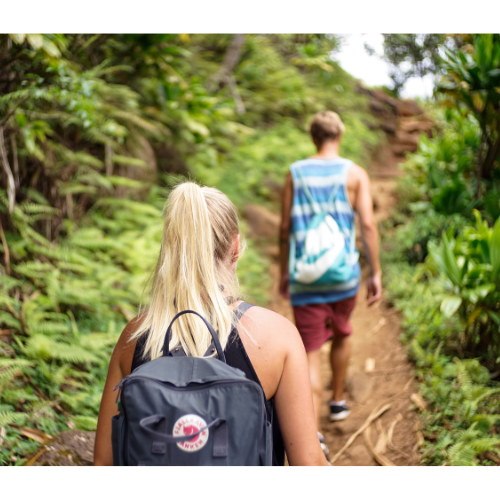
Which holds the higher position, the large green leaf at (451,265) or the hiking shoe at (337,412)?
the large green leaf at (451,265)

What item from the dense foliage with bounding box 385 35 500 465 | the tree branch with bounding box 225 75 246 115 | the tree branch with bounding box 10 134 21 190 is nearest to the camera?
the dense foliage with bounding box 385 35 500 465

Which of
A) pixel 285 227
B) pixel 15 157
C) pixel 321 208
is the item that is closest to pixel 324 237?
pixel 321 208

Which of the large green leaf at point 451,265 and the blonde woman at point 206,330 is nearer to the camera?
the blonde woman at point 206,330

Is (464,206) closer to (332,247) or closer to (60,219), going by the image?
(332,247)

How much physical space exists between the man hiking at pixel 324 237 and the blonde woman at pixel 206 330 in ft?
4.82

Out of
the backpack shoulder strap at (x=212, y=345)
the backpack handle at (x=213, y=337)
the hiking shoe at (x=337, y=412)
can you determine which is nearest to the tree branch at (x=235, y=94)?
the hiking shoe at (x=337, y=412)

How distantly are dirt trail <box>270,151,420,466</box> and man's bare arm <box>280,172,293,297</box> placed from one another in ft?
3.94

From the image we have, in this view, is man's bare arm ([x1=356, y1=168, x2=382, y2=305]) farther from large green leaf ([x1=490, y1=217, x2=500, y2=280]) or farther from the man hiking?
large green leaf ([x1=490, y1=217, x2=500, y2=280])

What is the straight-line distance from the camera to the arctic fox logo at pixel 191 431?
1078 mm

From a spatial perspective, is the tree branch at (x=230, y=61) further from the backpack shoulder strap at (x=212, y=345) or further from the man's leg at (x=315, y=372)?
the backpack shoulder strap at (x=212, y=345)

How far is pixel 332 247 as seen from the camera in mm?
2764

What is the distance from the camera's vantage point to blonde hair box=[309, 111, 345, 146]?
2.88 meters

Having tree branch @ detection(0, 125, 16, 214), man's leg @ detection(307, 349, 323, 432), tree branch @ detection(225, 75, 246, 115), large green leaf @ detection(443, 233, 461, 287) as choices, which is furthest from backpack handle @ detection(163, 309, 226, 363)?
tree branch @ detection(225, 75, 246, 115)

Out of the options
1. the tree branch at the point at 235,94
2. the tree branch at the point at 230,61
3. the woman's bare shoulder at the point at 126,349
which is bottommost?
the woman's bare shoulder at the point at 126,349
